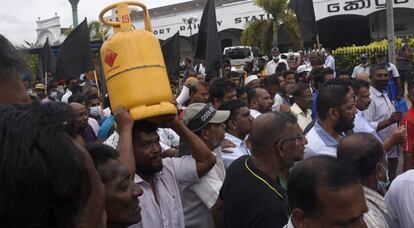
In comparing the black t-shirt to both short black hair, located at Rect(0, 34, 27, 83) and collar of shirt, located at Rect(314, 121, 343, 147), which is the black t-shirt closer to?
short black hair, located at Rect(0, 34, 27, 83)

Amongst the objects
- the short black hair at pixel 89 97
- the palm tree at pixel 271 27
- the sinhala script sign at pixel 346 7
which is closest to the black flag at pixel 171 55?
the short black hair at pixel 89 97

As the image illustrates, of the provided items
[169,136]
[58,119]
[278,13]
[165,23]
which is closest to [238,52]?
[278,13]

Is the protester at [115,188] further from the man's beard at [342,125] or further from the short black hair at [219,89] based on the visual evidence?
the short black hair at [219,89]

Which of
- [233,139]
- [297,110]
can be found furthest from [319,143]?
[297,110]

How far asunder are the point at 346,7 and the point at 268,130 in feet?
94.7

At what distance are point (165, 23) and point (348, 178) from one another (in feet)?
116

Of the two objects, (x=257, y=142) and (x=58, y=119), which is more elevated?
(x=58, y=119)

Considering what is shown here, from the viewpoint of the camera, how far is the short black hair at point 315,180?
2154 millimetres

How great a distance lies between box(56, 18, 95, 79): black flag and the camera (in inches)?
290

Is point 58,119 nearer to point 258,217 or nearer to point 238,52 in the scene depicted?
point 258,217

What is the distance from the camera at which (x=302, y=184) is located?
7.23 ft

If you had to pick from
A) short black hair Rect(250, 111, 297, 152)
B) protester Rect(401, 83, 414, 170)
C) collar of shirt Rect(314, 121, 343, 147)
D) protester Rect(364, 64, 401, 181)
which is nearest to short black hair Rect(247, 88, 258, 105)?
protester Rect(364, 64, 401, 181)

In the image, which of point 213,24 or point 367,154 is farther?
point 213,24

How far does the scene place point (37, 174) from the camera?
985 mm
